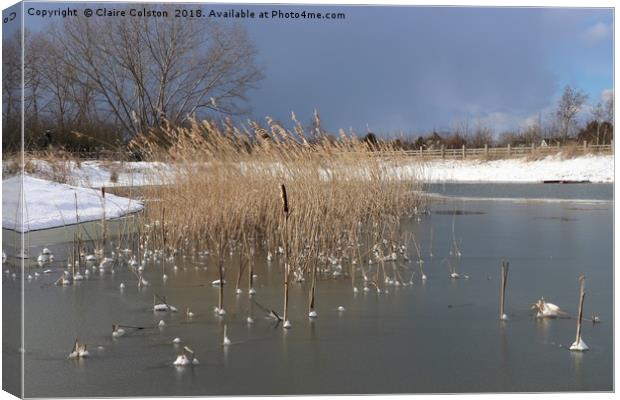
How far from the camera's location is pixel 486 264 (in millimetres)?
3508

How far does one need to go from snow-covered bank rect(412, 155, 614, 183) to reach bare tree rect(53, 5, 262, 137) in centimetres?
282

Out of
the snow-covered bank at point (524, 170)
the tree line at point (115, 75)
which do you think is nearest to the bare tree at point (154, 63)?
the tree line at point (115, 75)

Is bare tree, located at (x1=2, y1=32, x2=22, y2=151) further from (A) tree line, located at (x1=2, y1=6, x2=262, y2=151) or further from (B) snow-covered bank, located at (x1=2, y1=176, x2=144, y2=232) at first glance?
(B) snow-covered bank, located at (x1=2, y1=176, x2=144, y2=232)

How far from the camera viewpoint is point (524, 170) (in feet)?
34.4

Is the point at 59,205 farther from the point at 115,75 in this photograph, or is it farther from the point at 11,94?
the point at 11,94

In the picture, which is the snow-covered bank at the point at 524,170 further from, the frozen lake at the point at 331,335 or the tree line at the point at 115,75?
the frozen lake at the point at 331,335

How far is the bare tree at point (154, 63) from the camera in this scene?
2.57 m

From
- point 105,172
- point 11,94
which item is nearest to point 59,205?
point 105,172

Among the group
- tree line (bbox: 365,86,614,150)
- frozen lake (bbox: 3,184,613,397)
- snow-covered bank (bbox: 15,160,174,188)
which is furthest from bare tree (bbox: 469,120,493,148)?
frozen lake (bbox: 3,184,613,397)

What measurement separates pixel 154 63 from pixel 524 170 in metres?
8.25

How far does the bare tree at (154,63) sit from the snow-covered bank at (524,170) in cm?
282

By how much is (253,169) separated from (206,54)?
32.3 inches

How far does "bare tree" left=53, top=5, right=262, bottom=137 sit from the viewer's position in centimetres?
257

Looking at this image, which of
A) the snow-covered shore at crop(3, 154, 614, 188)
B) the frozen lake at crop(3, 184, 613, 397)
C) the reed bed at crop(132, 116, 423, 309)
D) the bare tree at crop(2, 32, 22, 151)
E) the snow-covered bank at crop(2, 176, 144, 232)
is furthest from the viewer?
the snow-covered shore at crop(3, 154, 614, 188)
